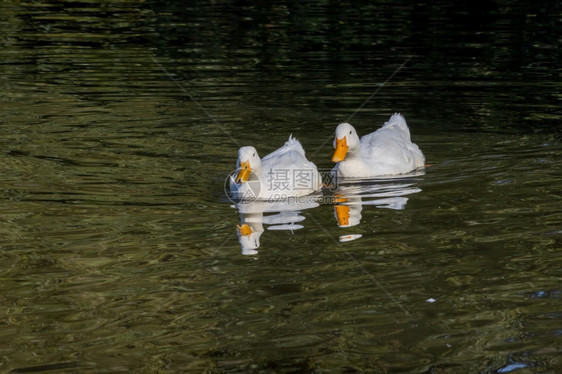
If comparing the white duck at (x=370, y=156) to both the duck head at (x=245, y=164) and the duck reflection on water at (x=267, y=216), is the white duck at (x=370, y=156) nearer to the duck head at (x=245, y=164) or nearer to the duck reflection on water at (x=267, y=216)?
the duck reflection on water at (x=267, y=216)

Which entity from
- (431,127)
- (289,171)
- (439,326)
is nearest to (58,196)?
(289,171)

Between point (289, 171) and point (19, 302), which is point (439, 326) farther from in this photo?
point (289, 171)

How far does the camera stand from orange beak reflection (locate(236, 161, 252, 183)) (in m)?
9.92

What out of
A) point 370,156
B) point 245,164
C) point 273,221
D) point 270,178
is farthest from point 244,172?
point 370,156

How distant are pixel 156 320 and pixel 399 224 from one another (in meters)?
3.06

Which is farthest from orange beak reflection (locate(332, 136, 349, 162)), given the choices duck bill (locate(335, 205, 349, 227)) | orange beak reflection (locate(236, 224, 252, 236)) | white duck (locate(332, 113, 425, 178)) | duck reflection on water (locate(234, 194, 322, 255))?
orange beak reflection (locate(236, 224, 252, 236))

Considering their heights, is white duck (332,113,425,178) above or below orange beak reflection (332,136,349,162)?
below

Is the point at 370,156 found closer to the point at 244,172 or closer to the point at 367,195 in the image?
the point at 367,195

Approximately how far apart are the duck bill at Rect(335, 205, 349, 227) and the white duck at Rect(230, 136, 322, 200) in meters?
0.61

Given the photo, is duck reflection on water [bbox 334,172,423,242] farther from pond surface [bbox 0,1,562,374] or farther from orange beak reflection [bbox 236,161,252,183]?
orange beak reflection [bbox 236,161,252,183]

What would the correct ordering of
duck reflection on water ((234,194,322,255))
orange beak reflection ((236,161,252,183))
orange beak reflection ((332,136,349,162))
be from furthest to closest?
orange beak reflection ((332,136,349,162)) → orange beak reflection ((236,161,252,183)) → duck reflection on water ((234,194,322,255))

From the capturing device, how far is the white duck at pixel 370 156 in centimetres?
1092

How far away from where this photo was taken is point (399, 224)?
9102 mm

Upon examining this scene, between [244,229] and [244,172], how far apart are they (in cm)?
101
